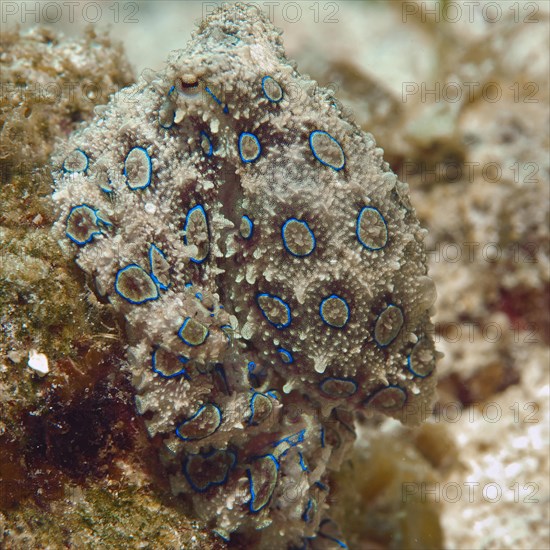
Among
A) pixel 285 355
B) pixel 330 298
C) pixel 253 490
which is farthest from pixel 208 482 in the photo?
pixel 330 298

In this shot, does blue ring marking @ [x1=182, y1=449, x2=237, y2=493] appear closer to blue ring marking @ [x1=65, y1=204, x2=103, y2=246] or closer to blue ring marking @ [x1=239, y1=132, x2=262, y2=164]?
blue ring marking @ [x1=65, y1=204, x2=103, y2=246]

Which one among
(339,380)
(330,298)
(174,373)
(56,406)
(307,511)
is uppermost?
(330,298)

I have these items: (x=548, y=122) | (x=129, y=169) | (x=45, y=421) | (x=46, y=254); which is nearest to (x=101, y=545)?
(x=45, y=421)

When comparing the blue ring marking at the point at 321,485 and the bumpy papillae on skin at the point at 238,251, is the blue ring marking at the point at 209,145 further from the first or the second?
the blue ring marking at the point at 321,485

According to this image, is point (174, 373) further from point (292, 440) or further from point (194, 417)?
point (292, 440)

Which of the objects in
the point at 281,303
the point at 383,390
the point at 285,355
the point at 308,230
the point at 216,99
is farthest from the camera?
the point at 383,390

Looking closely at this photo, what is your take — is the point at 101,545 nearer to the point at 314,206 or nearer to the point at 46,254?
the point at 46,254

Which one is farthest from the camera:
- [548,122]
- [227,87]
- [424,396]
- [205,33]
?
[548,122]

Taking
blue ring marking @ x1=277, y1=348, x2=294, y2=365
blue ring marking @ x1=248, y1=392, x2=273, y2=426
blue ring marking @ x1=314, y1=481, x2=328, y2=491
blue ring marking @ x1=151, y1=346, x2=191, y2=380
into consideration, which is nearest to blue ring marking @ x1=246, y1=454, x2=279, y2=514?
blue ring marking @ x1=248, y1=392, x2=273, y2=426
